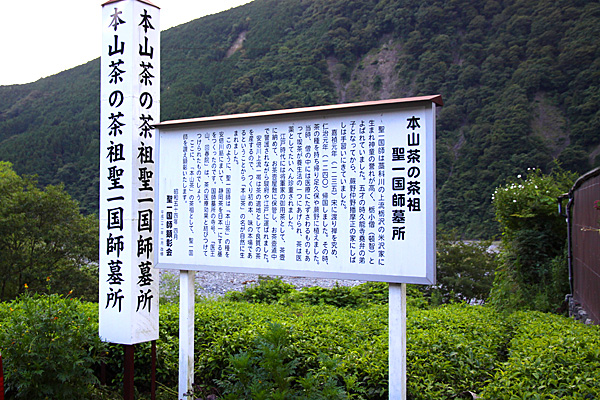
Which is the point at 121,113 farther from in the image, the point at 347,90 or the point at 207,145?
the point at 347,90

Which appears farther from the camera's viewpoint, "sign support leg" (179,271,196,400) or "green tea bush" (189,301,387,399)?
"sign support leg" (179,271,196,400)

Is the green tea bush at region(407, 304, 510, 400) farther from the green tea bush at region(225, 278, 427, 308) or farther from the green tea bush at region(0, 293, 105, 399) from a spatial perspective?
the green tea bush at region(225, 278, 427, 308)

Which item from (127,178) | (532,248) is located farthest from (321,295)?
(127,178)

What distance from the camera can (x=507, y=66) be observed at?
133ft

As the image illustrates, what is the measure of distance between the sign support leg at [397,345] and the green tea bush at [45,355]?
237cm

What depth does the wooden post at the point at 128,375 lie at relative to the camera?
413 centimetres

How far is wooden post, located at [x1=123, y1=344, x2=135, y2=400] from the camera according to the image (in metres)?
4.13

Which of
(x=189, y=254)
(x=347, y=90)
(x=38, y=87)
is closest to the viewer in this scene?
(x=189, y=254)

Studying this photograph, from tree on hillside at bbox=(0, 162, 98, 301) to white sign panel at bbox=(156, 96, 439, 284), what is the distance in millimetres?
9746

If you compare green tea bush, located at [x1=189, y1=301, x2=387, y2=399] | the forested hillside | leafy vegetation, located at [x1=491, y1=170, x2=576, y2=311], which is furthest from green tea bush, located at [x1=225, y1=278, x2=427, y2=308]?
the forested hillside

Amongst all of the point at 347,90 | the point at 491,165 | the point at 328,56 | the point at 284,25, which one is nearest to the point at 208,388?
the point at 491,165

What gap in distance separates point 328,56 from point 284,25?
8.02 meters

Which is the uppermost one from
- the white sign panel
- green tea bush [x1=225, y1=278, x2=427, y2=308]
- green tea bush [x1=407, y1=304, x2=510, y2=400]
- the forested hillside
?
the forested hillside

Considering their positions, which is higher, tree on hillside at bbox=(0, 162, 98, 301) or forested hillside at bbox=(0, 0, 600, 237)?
forested hillside at bbox=(0, 0, 600, 237)
